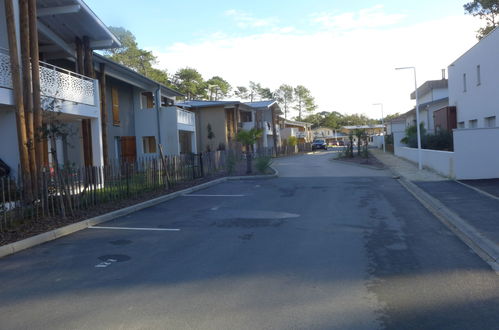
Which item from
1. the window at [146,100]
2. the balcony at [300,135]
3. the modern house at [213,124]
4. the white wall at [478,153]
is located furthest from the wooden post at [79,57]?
the balcony at [300,135]

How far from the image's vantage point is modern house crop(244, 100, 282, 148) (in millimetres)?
55562

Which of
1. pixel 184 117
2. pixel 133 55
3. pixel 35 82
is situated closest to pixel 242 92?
pixel 133 55

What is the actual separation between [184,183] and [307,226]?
1040 centimetres

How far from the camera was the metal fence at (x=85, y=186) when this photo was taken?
33.3 ft

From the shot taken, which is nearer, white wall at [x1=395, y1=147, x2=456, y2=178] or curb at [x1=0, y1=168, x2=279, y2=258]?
curb at [x1=0, y1=168, x2=279, y2=258]

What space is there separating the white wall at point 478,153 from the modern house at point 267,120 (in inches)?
1408

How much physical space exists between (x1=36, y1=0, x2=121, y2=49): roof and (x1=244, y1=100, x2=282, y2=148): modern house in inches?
1368

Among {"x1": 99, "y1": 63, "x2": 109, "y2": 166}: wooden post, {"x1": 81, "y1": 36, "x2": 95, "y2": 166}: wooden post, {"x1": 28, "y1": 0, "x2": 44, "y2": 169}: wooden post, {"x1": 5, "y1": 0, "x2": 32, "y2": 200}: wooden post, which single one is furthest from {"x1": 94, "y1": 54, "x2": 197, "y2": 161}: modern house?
{"x1": 5, "y1": 0, "x2": 32, "y2": 200}: wooden post

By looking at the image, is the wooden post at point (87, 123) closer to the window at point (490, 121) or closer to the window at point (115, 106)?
the window at point (115, 106)

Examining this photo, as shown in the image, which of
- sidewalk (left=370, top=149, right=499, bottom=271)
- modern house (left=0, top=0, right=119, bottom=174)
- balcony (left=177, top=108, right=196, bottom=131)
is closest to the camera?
sidewalk (left=370, top=149, right=499, bottom=271)

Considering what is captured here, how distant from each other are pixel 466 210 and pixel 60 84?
12.5 m

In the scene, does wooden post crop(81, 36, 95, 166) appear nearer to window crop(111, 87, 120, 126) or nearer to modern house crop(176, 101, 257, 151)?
window crop(111, 87, 120, 126)

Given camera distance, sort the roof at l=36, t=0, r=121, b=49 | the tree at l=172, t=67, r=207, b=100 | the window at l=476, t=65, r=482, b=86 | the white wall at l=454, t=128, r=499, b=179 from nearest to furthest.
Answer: the roof at l=36, t=0, r=121, b=49, the white wall at l=454, t=128, r=499, b=179, the window at l=476, t=65, r=482, b=86, the tree at l=172, t=67, r=207, b=100

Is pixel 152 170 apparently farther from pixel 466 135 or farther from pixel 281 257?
pixel 466 135
